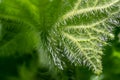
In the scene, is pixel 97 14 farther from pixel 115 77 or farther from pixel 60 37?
pixel 115 77

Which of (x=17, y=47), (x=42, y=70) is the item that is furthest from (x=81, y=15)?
(x=42, y=70)

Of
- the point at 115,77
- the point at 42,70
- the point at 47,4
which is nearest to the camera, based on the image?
the point at 47,4

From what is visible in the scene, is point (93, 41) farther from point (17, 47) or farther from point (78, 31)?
point (17, 47)

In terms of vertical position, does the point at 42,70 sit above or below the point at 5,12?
below

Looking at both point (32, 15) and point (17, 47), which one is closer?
point (32, 15)

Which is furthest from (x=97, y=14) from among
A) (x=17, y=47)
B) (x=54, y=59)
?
(x=17, y=47)

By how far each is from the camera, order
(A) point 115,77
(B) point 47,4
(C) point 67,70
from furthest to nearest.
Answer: (A) point 115,77, (C) point 67,70, (B) point 47,4
